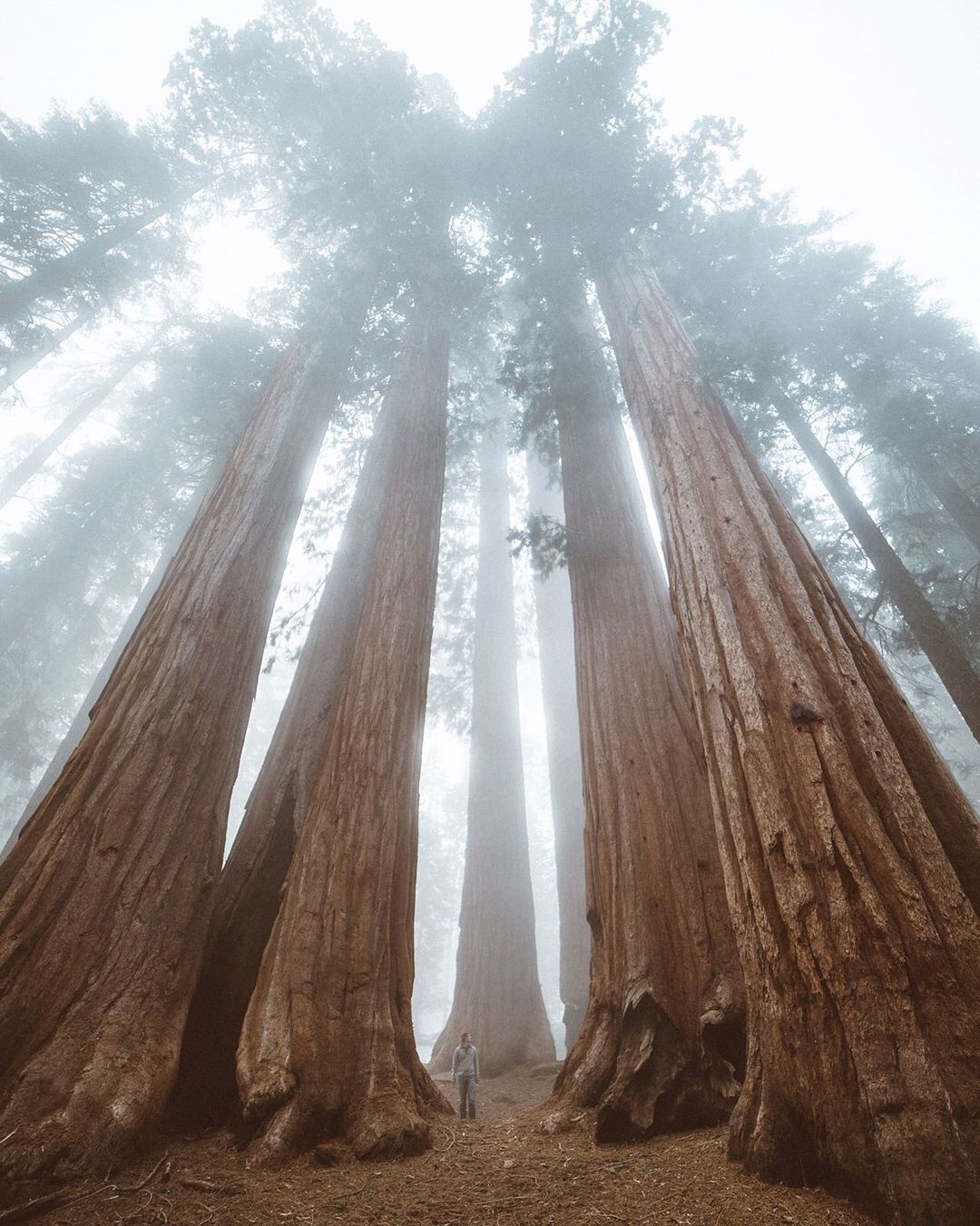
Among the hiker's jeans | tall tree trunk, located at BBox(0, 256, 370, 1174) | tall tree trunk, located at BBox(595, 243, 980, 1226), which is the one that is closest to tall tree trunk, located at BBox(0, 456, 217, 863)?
tall tree trunk, located at BBox(0, 256, 370, 1174)

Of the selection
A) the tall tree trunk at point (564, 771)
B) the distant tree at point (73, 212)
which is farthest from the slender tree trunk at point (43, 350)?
the tall tree trunk at point (564, 771)

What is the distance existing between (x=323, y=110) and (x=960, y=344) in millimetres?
12602

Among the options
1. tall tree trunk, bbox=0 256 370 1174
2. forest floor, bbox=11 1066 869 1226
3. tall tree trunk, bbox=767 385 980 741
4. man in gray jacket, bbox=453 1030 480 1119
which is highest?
tall tree trunk, bbox=767 385 980 741

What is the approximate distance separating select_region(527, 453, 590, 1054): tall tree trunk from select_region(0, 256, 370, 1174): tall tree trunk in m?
3.11

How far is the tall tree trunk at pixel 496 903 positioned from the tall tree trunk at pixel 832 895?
22.0 feet

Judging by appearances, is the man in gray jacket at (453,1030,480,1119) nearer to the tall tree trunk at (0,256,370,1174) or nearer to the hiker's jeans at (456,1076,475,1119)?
the hiker's jeans at (456,1076,475,1119)

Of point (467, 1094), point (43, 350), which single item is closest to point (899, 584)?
point (467, 1094)

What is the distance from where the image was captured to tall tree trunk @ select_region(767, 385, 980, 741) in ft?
23.6

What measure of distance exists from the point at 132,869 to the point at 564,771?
929 centimetres

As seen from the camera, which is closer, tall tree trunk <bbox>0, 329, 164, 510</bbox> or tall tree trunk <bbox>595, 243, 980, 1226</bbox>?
tall tree trunk <bbox>595, 243, 980, 1226</bbox>

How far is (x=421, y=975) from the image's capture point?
25.9 metres

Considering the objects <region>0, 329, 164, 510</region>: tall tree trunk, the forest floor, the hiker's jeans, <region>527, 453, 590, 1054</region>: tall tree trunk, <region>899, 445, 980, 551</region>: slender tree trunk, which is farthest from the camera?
<region>0, 329, 164, 510</region>: tall tree trunk

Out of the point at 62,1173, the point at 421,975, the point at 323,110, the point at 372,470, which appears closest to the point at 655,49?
the point at 323,110

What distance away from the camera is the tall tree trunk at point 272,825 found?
9.00 feet
